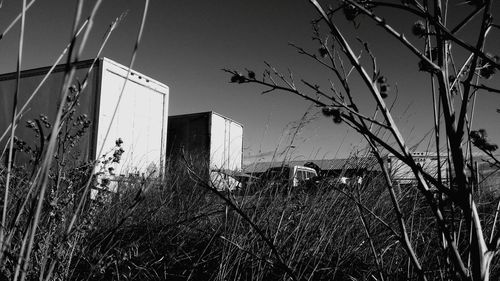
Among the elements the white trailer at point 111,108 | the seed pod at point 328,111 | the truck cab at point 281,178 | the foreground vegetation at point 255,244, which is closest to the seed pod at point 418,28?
the seed pod at point 328,111

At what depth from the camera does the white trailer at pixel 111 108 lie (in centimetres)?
592

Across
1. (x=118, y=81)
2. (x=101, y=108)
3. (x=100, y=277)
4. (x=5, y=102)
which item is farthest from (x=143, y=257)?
(x=5, y=102)

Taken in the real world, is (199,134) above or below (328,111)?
above

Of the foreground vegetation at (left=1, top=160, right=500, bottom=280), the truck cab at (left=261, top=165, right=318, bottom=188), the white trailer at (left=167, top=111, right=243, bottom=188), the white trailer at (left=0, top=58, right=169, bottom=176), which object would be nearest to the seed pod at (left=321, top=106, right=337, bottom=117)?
the foreground vegetation at (left=1, top=160, right=500, bottom=280)

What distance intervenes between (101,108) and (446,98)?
19.2ft

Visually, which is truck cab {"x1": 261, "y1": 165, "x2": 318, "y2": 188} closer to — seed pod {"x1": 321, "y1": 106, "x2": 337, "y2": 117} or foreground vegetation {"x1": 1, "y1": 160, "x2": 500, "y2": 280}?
foreground vegetation {"x1": 1, "y1": 160, "x2": 500, "y2": 280}

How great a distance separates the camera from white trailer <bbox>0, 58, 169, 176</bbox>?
19.4ft

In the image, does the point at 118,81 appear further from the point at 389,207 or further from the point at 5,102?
the point at 389,207

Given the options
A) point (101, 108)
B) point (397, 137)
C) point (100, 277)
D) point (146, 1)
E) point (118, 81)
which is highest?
point (118, 81)

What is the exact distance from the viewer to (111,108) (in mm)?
6203

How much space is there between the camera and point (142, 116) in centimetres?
709

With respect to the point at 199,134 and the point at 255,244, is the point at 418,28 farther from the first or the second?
the point at 199,134

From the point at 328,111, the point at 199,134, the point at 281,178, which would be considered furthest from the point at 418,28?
the point at 199,134

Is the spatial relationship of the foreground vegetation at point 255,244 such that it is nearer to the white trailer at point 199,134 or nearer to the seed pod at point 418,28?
the seed pod at point 418,28
